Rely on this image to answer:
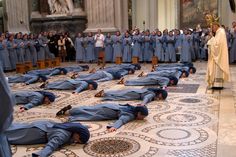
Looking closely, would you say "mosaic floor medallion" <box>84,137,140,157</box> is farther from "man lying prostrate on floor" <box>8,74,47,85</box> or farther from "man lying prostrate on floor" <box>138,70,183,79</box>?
"man lying prostrate on floor" <box>8,74,47,85</box>

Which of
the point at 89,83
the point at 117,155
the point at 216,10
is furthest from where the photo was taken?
the point at 216,10

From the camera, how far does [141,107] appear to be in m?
5.41

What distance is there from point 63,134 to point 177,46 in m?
10.2

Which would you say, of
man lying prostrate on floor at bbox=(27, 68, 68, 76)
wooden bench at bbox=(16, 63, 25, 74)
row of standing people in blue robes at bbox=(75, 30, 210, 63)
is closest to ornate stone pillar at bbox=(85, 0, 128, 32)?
row of standing people in blue robes at bbox=(75, 30, 210, 63)

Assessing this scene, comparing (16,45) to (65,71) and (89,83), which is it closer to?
(65,71)

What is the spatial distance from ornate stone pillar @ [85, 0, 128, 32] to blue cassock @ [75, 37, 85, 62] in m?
1.24

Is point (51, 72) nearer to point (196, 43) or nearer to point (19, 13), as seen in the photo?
point (196, 43)

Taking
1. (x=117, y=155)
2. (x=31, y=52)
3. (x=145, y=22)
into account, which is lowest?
(x=117, y=155)

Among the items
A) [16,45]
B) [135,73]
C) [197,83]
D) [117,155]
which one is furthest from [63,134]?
[16,45]

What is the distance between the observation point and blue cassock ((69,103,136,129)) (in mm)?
5422

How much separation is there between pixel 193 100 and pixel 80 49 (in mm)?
9107

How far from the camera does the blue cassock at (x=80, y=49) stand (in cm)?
1525

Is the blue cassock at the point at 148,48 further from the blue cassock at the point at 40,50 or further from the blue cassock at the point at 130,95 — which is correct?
the blue cassock at the point at 130,95

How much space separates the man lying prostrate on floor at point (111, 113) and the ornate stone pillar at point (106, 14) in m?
10.4
